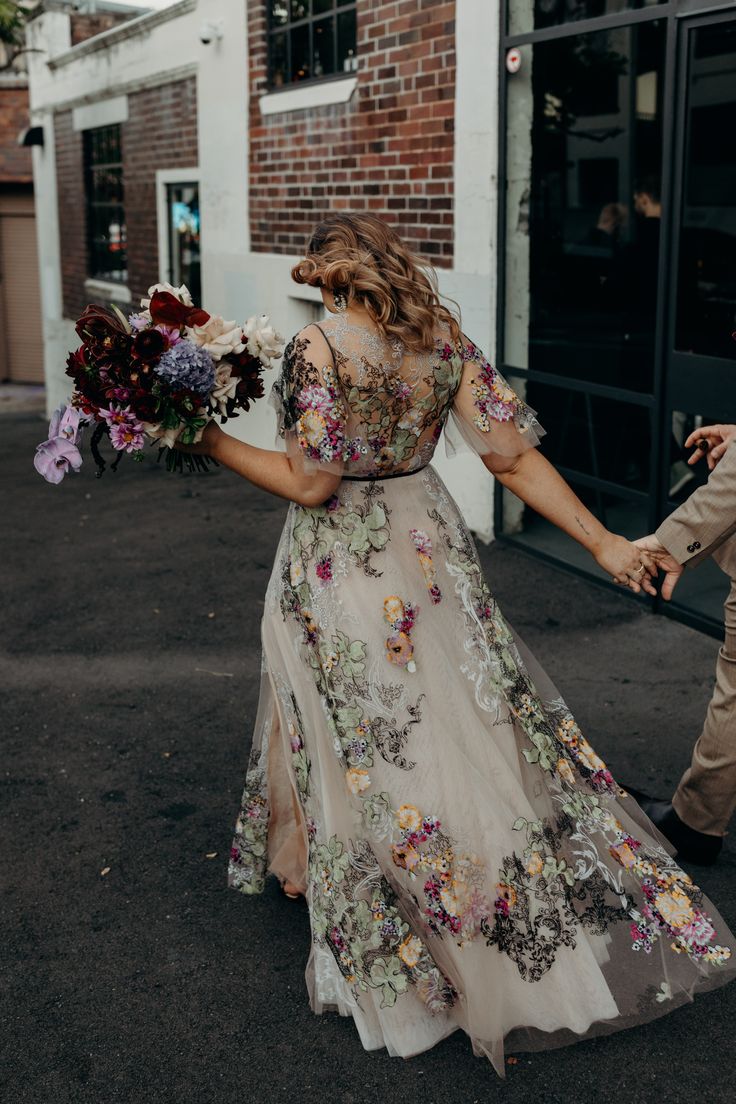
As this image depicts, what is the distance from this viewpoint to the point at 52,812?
441cm

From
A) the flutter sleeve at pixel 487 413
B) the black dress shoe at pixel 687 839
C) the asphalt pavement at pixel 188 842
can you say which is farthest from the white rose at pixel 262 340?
the black dress shoe at pixel 687 839

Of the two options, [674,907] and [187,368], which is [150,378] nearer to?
[187,368]

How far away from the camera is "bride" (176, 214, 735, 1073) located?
292cm

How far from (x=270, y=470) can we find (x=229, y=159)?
849 cm

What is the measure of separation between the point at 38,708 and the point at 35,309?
18.2 meters

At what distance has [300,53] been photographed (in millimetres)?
9492

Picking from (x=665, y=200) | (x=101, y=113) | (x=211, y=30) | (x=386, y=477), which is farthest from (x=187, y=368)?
(x=101, y=113)

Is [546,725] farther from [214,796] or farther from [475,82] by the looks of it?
[475,82]

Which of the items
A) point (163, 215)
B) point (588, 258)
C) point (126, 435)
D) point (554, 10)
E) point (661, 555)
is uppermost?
point (554, 10)

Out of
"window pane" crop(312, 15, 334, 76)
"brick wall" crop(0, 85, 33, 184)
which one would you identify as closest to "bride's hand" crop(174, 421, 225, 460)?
"window pane" crop(312, 15, 334, 76)

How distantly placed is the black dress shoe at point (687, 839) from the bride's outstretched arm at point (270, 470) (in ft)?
5.45

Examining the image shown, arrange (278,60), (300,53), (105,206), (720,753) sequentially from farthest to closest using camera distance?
(105,206) < (278,60) < (300,53) < (720,753)

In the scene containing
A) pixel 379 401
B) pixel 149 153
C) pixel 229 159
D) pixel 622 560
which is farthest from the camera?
pixel 149 153

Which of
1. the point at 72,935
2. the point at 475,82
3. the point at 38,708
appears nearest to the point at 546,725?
the point at 72,935
